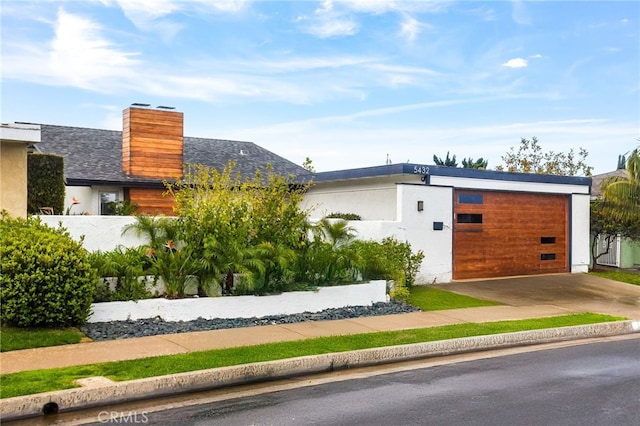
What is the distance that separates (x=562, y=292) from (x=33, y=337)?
12.9 m

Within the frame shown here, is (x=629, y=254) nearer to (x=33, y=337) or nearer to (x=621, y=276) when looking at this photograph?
(x=621, y=276)

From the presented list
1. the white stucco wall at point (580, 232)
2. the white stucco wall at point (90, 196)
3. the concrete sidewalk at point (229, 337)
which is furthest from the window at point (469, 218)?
the white stucco wall at point (90, 196)

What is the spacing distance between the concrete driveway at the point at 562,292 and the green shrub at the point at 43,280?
9.43 metres

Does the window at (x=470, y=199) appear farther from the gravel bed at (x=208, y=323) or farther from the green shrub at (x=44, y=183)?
the green shrub at (x=44, y=183)

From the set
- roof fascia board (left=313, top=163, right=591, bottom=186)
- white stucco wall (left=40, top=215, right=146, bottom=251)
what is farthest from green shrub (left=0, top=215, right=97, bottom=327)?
roof fascia board (left=313, top=163, right=591, bottom=186)

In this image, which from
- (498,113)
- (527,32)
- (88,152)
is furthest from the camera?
(498,113)

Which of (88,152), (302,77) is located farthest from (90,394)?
(88,152)

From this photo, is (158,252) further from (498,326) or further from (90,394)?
(498,326)

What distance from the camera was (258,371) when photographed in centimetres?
820

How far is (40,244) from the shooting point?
32.1 ft

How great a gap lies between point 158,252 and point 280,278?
8.04 ft

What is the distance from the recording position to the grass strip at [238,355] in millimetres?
7301

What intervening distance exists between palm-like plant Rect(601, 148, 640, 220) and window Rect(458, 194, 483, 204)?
17.3ft

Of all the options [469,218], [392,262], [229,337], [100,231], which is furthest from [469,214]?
[100,231]
